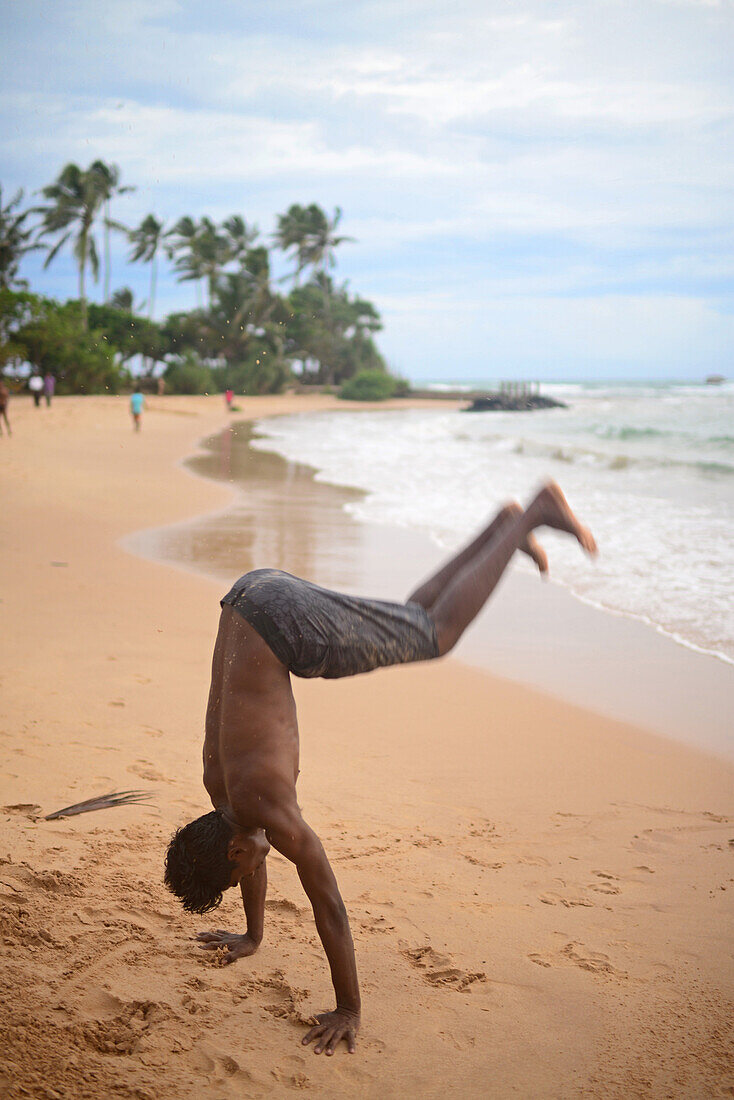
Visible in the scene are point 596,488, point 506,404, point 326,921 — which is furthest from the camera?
point 506,404

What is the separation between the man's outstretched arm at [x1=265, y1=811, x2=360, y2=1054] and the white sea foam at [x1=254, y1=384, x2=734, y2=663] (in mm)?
5108

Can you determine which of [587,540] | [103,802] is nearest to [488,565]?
[587,540]

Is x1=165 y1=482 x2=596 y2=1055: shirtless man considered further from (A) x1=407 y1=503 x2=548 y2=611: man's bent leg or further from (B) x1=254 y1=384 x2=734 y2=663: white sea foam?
(B) x1=254 y1=384 x2=734 y2=663: white sea foam

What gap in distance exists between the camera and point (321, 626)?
9.37ft

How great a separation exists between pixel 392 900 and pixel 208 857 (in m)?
1.06

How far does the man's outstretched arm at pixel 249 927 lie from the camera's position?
125 inches

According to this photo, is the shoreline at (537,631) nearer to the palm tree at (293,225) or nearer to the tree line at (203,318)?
the tree line at (203,318)

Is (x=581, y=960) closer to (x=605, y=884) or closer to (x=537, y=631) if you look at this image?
(x=605, y=884)

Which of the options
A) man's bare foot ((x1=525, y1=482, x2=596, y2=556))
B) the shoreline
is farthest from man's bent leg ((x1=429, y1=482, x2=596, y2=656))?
the shoreline

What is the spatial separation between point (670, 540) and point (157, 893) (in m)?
9.54

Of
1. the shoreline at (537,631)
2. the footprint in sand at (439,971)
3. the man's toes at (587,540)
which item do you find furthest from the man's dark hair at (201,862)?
the shoreline at (537,631)

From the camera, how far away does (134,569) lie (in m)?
9.35

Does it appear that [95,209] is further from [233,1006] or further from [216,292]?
[233,1006]

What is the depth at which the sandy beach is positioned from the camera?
2.66 meters
